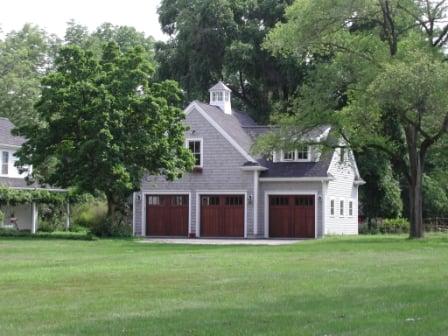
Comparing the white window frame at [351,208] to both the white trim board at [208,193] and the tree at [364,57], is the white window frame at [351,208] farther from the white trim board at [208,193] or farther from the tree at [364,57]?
the tree at [364,57]

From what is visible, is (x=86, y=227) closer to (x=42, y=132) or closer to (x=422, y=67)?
(x=42, y=132)

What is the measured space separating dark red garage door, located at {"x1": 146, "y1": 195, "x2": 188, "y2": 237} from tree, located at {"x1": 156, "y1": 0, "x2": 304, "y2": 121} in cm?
1333

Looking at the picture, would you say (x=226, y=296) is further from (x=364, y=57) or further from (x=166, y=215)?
(x=166, y=215)

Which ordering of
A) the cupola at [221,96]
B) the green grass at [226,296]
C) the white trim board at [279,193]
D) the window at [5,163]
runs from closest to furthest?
the green grass at [226,296]
the white trim board at [279,193]
the window at [5,163]
the cupola at [221,96]

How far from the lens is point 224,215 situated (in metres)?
45.9

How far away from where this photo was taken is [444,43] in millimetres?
37281

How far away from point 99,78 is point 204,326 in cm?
2987

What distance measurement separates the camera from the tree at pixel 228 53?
57.1 m

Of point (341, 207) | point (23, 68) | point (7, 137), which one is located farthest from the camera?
point (23, 68)

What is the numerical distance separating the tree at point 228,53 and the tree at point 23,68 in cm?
1058

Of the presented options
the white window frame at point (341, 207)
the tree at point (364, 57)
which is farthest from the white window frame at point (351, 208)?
the tree at point (364, 57)

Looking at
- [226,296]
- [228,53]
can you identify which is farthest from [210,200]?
[226,296]

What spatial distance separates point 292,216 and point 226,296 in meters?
32.0

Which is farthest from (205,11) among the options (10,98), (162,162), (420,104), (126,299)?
(126,299)
